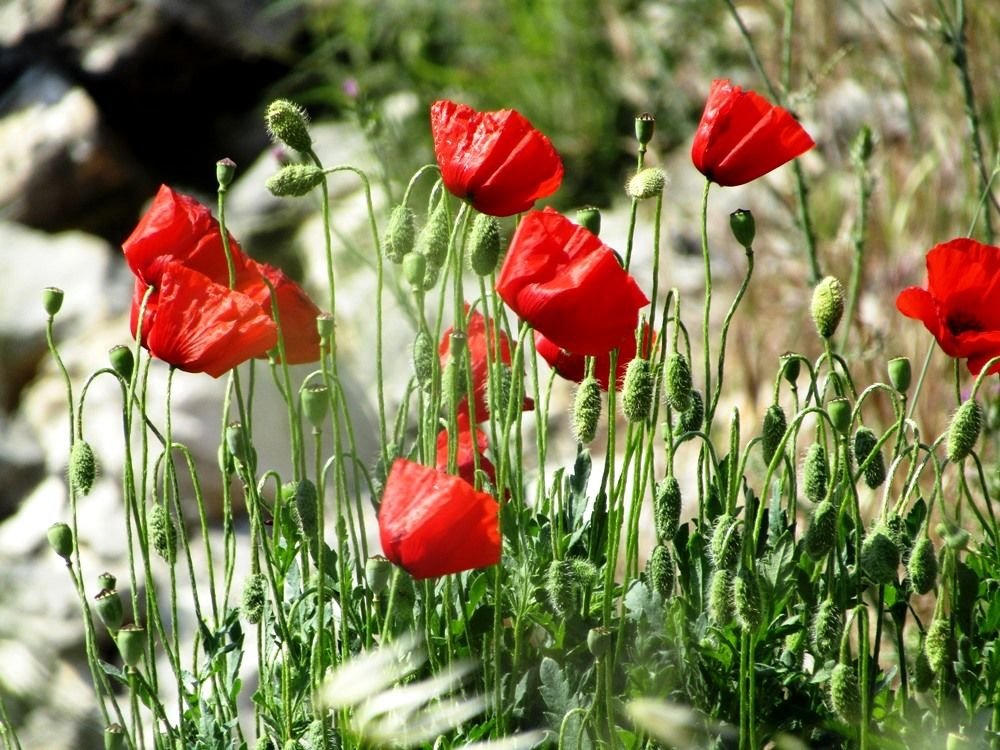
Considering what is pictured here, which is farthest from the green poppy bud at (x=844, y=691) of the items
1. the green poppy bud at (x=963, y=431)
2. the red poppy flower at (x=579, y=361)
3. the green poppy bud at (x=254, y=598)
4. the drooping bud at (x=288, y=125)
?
the drooping bud at (x=288, y=125)

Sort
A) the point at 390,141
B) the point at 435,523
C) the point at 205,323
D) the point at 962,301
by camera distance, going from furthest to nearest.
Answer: the point at 390,141 < the point at 962,301 < the point at 205,323 < the point at 435,523

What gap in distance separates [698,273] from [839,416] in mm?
2481

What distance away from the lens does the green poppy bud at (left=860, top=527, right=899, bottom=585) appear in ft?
2.84

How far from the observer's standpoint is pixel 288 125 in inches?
38.2

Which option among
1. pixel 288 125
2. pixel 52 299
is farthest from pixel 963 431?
pixel 52 299

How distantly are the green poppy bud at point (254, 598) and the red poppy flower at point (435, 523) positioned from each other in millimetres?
183

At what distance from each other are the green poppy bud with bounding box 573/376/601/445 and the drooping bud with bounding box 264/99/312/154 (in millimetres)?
263

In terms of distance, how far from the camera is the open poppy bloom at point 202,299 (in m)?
0.92

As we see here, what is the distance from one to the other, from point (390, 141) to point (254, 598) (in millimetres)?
2496

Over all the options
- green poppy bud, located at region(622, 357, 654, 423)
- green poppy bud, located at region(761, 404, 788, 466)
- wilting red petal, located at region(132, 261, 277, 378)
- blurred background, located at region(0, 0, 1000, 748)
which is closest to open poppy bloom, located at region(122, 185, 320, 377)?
wilting red petal, located at region(132, 261, 277, 378)

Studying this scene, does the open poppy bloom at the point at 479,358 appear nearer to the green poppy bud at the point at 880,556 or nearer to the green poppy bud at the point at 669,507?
the green poppy bud at the point at 669,507

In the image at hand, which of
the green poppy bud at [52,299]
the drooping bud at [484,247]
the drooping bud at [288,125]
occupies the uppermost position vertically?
the drooping bud at [288,125]

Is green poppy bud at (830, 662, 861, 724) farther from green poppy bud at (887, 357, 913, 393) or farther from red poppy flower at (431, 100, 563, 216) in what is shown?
red poppy flower at (431, 100, 563, 216)

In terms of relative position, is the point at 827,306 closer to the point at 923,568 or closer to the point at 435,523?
the point at 923,568
